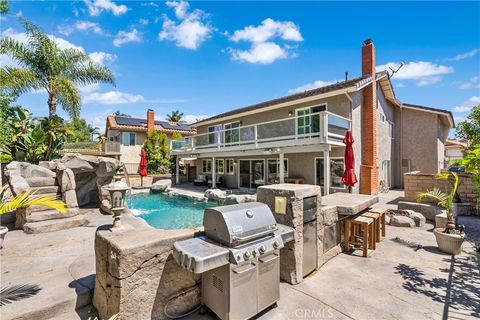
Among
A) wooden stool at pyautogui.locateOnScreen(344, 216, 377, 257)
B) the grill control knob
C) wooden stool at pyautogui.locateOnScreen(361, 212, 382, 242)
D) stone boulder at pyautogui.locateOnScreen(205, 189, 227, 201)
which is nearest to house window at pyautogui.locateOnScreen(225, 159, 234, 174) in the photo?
stone boulder at pyautogui.locateOnScreen(205, 189, 227, 201)

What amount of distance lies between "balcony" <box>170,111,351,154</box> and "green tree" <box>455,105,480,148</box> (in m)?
7.28

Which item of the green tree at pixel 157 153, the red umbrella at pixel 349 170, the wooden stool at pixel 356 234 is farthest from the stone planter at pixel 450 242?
the green tree at pixel 157 153

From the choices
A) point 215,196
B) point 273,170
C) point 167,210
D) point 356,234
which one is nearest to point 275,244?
point 356,234

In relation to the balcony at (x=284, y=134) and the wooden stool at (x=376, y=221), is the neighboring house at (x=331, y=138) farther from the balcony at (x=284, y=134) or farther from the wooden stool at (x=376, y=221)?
the wooden stool at (x=376, y=221)

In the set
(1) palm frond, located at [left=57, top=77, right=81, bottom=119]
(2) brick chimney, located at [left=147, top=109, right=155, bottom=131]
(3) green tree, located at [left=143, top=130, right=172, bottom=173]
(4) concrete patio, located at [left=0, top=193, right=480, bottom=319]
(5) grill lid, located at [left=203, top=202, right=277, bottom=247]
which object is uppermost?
(2) brick chimney, located at [left=147, top=109, right=155, bottom=131]

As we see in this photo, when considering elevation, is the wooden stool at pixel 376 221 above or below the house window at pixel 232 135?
below

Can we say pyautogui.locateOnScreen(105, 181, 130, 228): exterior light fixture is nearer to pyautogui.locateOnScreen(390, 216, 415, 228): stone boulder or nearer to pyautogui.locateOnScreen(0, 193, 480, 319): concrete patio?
pyautogui.locateOnScreen(0, 193, 480, 319): concrete patio

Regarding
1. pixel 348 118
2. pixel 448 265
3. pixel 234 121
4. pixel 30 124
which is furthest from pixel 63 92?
pixel 448 265

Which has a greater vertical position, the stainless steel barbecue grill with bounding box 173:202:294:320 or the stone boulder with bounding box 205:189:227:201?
the stainless steel barbecue grill with bounding box 173:202:294:320

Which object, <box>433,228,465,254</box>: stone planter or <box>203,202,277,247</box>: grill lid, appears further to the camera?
<box>433,228,465,254</box>: stone planter

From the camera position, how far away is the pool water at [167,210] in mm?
9528

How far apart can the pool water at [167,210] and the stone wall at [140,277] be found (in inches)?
242

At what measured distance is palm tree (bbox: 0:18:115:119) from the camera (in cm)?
1207

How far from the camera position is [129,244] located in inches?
101
